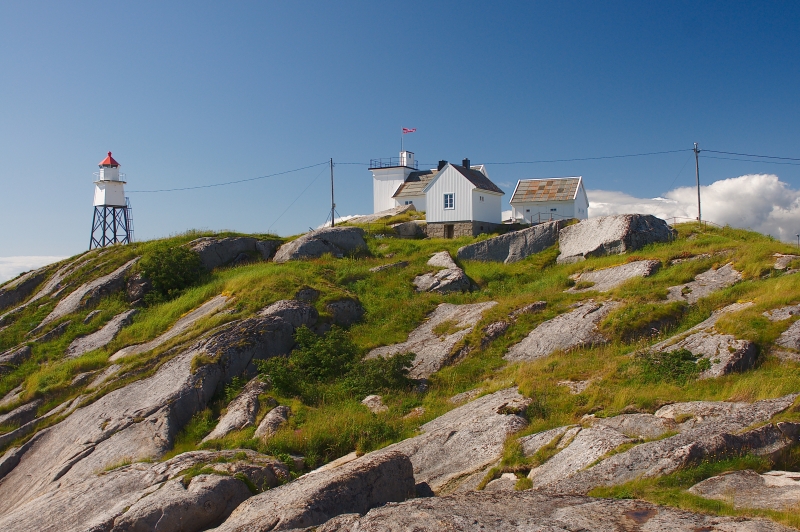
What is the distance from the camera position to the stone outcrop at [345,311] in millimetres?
24391

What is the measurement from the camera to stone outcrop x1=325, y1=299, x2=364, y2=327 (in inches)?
960

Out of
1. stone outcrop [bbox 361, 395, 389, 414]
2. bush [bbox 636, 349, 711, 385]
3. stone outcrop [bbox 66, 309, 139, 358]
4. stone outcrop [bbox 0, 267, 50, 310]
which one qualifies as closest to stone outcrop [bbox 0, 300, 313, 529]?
Result: stone outcrop [bbox 361, 395, 389, 414]

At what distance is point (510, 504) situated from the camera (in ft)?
27.3

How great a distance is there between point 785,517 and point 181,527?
28.7ft

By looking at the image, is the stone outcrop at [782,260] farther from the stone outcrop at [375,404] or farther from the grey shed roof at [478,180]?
the grey shed roof at [478,180]

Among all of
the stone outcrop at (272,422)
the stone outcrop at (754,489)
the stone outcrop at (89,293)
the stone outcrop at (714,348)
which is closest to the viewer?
the stone outcrop at (754,489)

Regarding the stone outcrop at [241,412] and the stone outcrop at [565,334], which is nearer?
the stone outcrop at [241,412]

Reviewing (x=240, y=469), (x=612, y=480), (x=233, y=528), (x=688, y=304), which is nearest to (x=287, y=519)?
(x=233, y=528)

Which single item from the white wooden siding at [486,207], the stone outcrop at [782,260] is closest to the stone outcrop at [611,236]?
the stone outcrop at [782,260]

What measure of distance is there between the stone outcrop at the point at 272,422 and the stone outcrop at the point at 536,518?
759 cm

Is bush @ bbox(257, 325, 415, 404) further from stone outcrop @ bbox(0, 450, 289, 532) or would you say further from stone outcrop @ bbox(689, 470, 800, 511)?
stone outcrop @ bbox(689, 470, 800, 511)

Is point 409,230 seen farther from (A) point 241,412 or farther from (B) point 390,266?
(A) point 241,412

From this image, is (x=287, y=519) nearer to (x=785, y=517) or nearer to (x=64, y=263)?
(x=785, y=517)

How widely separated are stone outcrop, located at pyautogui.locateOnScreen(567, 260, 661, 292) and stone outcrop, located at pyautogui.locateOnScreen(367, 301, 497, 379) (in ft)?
15.7
